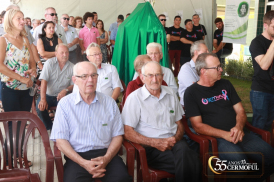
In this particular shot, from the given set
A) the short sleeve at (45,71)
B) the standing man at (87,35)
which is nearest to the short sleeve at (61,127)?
the short sleeve at (45,71)

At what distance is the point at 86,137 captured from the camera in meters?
2.36

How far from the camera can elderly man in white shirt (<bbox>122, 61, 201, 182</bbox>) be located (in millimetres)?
2463

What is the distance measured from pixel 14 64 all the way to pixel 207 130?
213cm

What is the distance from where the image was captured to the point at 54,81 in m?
4.11

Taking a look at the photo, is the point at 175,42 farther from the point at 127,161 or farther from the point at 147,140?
the point at 127,161

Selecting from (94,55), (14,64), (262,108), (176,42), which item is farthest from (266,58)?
(176,42)

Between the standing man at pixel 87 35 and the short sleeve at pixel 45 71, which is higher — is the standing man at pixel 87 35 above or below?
above

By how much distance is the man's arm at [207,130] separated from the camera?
103 inches

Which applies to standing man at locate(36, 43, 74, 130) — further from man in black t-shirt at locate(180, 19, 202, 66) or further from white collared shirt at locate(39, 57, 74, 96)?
man in black t-shirt at locate(180, 19, 202, 66)

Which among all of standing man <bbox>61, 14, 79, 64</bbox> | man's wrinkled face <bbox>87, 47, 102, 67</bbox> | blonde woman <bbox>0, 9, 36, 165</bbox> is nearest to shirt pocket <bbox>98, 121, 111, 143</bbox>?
blonde woman <bbox>0, 9, 36, 165</bbox>

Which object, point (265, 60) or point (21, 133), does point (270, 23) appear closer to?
point (265, 60)

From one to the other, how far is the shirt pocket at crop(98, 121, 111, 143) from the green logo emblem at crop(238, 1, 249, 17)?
5827mm

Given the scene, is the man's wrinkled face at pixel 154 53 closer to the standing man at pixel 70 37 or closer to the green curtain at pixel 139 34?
the green curtain at pixel 139 34

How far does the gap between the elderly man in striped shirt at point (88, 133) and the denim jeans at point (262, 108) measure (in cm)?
154
